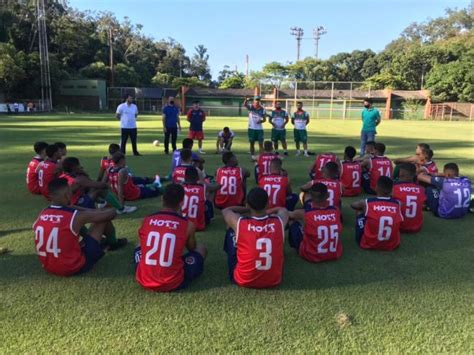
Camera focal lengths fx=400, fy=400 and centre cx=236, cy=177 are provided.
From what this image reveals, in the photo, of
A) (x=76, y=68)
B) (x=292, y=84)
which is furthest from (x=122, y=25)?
(x=292, y=84)

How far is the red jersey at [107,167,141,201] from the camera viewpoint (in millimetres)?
7172

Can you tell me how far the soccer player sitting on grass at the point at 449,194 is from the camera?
6645 millimetres

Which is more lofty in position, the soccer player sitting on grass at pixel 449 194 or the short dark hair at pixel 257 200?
the short dark hair at pixel 257 200

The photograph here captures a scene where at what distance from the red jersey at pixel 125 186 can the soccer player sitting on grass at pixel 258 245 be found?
3.57 meters

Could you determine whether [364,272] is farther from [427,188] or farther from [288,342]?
[427,188]

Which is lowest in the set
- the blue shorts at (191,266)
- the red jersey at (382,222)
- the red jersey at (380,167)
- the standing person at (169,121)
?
the blue shorts at (191,266)

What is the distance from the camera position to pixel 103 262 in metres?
4.95

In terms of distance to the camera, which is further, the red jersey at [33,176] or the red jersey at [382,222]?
the red jersey at [33,176]

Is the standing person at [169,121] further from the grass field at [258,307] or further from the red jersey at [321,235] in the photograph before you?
the red jersey at [321,235]

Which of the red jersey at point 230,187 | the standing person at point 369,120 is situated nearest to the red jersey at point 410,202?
the red jersey at point 230,187

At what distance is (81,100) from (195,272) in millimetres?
63382

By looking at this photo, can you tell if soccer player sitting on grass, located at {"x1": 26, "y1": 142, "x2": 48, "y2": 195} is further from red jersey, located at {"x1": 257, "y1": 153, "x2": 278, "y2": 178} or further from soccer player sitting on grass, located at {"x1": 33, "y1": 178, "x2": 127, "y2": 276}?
red jersey, located at {"x1": 257, "y1": 153, "x2": 278, "y2": 178}

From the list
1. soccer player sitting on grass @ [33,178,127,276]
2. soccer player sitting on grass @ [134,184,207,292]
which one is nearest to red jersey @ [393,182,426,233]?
soccer player sitting on grass @ [134,184,207,292]

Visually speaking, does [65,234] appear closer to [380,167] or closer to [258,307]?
[258,307]
